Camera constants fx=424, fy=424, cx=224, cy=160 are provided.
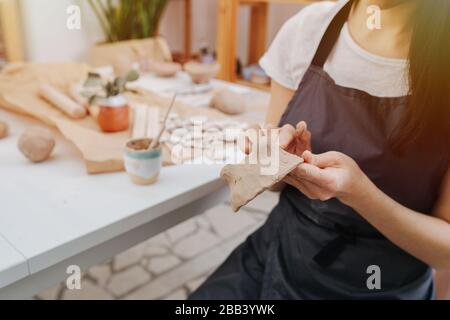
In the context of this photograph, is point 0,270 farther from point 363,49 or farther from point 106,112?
point 363,49

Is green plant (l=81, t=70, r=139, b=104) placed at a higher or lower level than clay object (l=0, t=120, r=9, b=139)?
higher

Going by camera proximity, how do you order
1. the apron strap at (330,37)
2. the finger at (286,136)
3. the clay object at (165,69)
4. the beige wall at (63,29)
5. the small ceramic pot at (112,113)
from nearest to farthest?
the finger at (286,136) < the apron strap at (330,37) < the small ceramic pot at (112,113) < the clay object at (165,69) < the beige wall at (63,29)

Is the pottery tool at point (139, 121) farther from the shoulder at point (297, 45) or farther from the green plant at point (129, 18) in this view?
the green plant at point (129, 18)

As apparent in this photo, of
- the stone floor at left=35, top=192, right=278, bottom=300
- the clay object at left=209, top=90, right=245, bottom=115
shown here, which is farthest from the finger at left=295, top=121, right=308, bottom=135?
the stone floor at left=35, top=192, right=278, bottom=300

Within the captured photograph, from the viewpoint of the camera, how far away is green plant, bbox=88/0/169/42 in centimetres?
186

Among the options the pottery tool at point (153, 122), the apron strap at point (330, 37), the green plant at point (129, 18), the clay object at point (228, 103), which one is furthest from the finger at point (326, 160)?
the green plant at point (129, 18)

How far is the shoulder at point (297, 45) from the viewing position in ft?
2.57

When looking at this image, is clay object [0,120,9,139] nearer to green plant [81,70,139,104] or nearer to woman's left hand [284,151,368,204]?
green plant [81,70,139,104]

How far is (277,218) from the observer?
0.82 meters

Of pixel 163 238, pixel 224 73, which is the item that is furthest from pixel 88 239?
pixel 224 73

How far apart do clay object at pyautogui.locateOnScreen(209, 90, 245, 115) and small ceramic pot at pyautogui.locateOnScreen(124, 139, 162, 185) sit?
38 centimetres

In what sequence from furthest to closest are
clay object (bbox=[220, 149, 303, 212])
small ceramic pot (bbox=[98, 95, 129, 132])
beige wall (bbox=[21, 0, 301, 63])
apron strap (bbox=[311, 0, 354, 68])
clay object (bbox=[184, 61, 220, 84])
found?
1. beige wall (bbox=[21, 0, 301, 63])
2. clay object (bbox=[184, 61, 220, 84])
3. small ceramic pot (bbox=[98, 95, 129, 132])
4. apron strap (bbox=[311, 0, 354, 68])
5. clay object (bbox=[220, 149, 303, 212])

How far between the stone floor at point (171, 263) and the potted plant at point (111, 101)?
2.46 feet

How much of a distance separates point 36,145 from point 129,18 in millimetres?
1231
